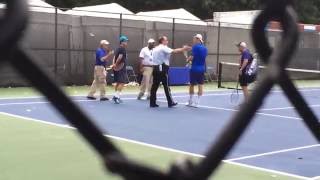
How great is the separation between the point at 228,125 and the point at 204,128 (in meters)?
10.7

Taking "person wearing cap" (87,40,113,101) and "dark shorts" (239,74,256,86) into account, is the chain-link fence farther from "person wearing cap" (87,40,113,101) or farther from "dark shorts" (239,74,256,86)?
"dark shorts" (239,74,256,86)

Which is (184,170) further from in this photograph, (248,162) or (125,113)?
(125,113)

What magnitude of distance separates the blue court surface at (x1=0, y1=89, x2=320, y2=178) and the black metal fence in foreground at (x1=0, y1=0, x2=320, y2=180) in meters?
4.37

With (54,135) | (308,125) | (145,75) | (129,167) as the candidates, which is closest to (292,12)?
(308,125)

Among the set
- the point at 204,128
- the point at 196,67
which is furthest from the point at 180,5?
the point at 204,128

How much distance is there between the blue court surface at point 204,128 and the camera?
812 cm

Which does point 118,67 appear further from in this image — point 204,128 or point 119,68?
point 204,128

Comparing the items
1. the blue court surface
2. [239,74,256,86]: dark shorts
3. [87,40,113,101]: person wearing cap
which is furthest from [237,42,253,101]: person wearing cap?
[87,40,113,101]: person wearing cap

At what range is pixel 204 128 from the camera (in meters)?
A: 11.5

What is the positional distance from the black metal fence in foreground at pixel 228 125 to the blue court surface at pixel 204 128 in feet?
14.3

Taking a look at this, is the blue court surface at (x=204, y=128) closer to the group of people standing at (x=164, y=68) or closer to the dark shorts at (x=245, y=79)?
the group of people standing at (x=164, y=68)

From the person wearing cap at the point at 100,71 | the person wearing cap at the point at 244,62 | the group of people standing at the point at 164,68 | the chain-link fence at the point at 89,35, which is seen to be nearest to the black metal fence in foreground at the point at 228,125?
the group of people standing at the point at 164,68

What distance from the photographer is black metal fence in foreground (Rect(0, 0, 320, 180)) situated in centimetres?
68

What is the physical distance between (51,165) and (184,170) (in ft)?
21.9
